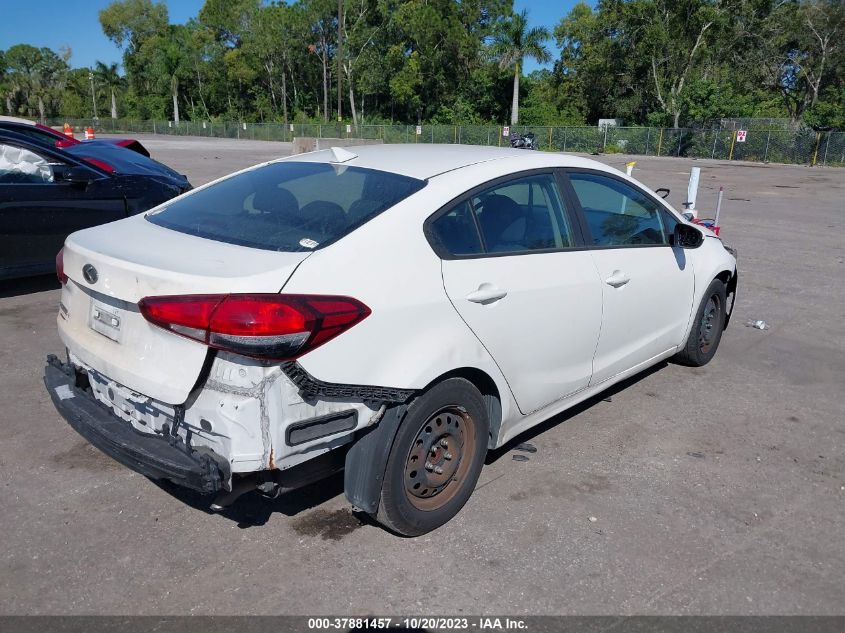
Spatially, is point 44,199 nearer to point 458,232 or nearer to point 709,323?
point 458,232

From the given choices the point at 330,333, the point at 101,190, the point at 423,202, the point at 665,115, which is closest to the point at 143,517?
the point at 330,333

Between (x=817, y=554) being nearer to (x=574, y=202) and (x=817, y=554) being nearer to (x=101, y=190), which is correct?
(x=574, y=202)

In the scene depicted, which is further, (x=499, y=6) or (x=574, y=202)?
(x=499, y=6)

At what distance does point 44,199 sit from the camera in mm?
6703

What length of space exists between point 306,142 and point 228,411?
23149 millimetres

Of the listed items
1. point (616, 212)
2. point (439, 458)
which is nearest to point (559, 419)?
point (616, 212)

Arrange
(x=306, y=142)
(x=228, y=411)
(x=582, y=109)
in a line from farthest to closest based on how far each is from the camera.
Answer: (x=582, y=109) → (x=306, y=142) → (x=228, y=411)

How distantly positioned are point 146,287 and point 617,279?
8.19 feet

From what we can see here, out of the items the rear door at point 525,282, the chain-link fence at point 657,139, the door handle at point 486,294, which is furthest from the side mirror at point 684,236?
the chain-link fence at point 657,139

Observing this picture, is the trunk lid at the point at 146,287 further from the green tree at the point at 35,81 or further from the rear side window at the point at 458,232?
the green tree at the point at 35,81

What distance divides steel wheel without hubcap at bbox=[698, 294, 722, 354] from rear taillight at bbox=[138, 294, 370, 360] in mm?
3601

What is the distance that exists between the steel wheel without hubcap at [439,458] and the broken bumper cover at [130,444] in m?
0.83

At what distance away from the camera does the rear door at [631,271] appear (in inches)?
156

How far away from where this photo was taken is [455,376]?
309cm
